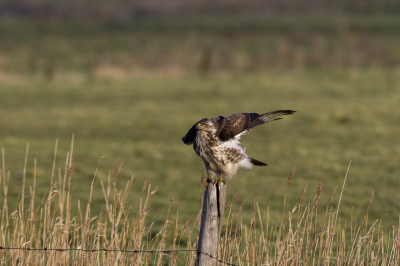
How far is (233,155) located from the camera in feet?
15.8

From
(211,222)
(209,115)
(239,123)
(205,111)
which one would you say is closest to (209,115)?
(209,115)

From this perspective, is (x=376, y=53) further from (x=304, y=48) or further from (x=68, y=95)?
(x=68, y=95)

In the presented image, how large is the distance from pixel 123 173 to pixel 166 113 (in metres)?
7.18

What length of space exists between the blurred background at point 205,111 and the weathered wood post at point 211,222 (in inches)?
13.6

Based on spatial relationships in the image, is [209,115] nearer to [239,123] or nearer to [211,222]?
[239,123]

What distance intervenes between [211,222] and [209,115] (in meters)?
14.9

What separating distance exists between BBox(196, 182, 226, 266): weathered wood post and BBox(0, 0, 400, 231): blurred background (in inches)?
13.6

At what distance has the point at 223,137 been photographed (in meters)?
4.66

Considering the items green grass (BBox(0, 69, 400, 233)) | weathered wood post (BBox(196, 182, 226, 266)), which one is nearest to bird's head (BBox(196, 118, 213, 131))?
weathered wood post (BBox(196, 182, 226, 266))

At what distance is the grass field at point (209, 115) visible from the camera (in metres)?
11.7

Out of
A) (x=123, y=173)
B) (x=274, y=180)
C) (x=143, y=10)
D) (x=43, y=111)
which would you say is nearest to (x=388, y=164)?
(x=274, y=180)

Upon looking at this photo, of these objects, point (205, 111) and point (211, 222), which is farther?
point (205, 111)

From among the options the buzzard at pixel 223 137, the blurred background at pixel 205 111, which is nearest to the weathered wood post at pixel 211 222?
the buzzard at pixel 223 137

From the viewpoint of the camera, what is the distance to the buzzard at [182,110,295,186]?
15.3ft
